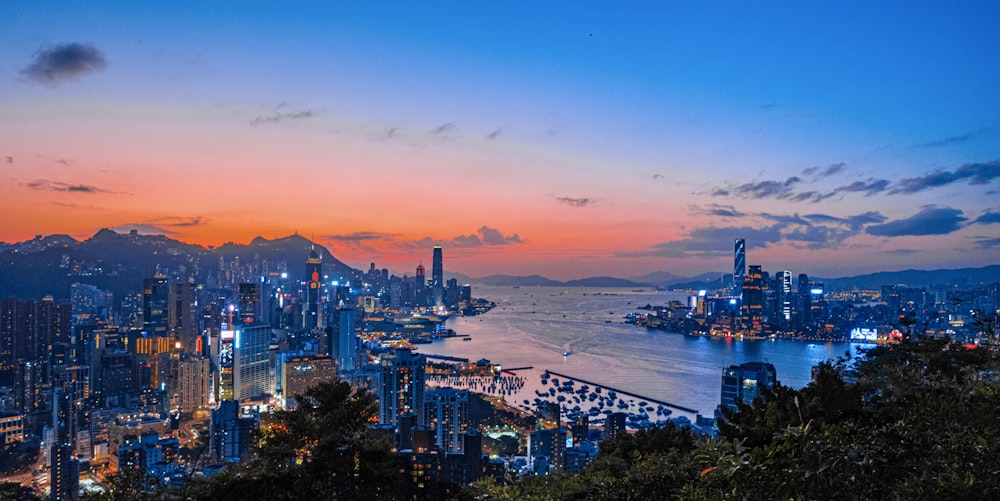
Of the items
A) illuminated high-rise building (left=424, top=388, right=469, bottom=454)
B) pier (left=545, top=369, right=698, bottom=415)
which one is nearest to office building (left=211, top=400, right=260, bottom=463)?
illuminated high-rise building (left=424, top=388, right=469, bottom=454)

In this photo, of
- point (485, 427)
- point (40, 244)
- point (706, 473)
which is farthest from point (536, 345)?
point (706, 473)

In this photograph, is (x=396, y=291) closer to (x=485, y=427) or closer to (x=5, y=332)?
(x=5, y=332)

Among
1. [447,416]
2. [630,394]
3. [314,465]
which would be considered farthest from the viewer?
[630,394]

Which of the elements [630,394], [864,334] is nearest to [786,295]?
[864,334]

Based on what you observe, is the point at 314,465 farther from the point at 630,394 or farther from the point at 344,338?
the point at 344,338

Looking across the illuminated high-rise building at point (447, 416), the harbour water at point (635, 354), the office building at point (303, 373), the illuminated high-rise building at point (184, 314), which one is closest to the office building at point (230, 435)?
the illuminated high-rise building at point (447, 416)

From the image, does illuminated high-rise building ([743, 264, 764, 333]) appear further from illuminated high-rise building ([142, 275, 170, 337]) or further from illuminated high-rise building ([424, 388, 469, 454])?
illuminated high-rise building ([142, 275, 170, 337])

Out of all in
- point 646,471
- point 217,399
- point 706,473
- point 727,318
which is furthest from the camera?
point 727,318
